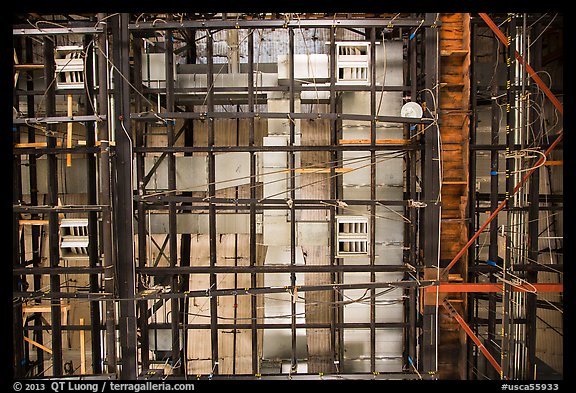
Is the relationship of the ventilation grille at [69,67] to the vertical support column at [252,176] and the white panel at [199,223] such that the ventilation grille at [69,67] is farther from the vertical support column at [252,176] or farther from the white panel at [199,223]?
the vertical support column at [252,176]

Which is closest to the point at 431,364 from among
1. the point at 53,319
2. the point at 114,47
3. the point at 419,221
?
the point at 419,221

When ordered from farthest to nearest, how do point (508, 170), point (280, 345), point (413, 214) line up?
point (280, 345) → point (413, 214) → point (508, 170)

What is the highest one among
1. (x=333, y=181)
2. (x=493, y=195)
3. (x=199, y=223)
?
(x=333, y=181)

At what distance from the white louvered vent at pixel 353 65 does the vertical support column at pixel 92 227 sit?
3489mm

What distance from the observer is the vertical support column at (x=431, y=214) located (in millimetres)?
4641

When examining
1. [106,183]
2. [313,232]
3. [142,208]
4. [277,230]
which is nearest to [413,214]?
[313,232]

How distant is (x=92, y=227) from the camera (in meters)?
4.67

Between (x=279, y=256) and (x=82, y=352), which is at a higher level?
(x=279, y=256)

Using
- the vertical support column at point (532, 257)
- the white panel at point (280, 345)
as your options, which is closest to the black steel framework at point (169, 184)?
the white panel at point (280, 345)

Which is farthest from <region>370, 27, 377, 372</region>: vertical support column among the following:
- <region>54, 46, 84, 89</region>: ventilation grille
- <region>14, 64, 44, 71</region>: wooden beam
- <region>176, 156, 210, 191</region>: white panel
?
<region>14, 64, 44, 71</region>: wooden beam

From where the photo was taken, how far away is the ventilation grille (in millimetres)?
4660

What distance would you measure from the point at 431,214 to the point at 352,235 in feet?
3.72

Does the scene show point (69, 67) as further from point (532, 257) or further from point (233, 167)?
point (532, 257)

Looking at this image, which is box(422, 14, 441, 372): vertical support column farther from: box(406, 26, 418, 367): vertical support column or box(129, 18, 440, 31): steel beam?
box(129, 18, 440, 31): steel beam
